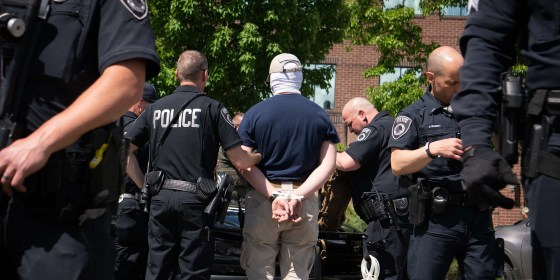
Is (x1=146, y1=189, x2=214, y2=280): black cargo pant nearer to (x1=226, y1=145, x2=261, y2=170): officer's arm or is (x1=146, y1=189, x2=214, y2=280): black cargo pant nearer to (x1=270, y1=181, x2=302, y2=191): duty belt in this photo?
(x1=226, y1=145, x2=261, y2=170): officer's arm

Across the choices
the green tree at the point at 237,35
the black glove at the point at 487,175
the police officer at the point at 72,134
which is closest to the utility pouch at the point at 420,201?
the black glove at the point at 487,175

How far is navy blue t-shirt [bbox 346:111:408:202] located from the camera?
264 inches

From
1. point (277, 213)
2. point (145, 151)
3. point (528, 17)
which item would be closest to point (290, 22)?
point (145, 151)

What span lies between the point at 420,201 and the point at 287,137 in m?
1.35

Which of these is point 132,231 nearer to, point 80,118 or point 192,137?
point 192,137

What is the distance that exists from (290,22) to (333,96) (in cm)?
935

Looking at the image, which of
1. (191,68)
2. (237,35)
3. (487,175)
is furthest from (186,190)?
(237,35)

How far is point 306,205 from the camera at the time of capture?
6223 mm

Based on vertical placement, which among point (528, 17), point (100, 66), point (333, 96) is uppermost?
point (528, 17)

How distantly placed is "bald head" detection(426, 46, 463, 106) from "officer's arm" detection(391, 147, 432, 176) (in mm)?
438

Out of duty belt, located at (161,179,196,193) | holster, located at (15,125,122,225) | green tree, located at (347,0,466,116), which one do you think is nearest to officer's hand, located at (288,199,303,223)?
duty belt, located at (161,179,196,193)

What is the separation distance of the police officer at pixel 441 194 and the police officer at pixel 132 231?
2549 millimetres

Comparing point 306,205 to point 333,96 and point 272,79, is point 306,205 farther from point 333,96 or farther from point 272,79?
point 333,96

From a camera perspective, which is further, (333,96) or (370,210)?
(333,96)
